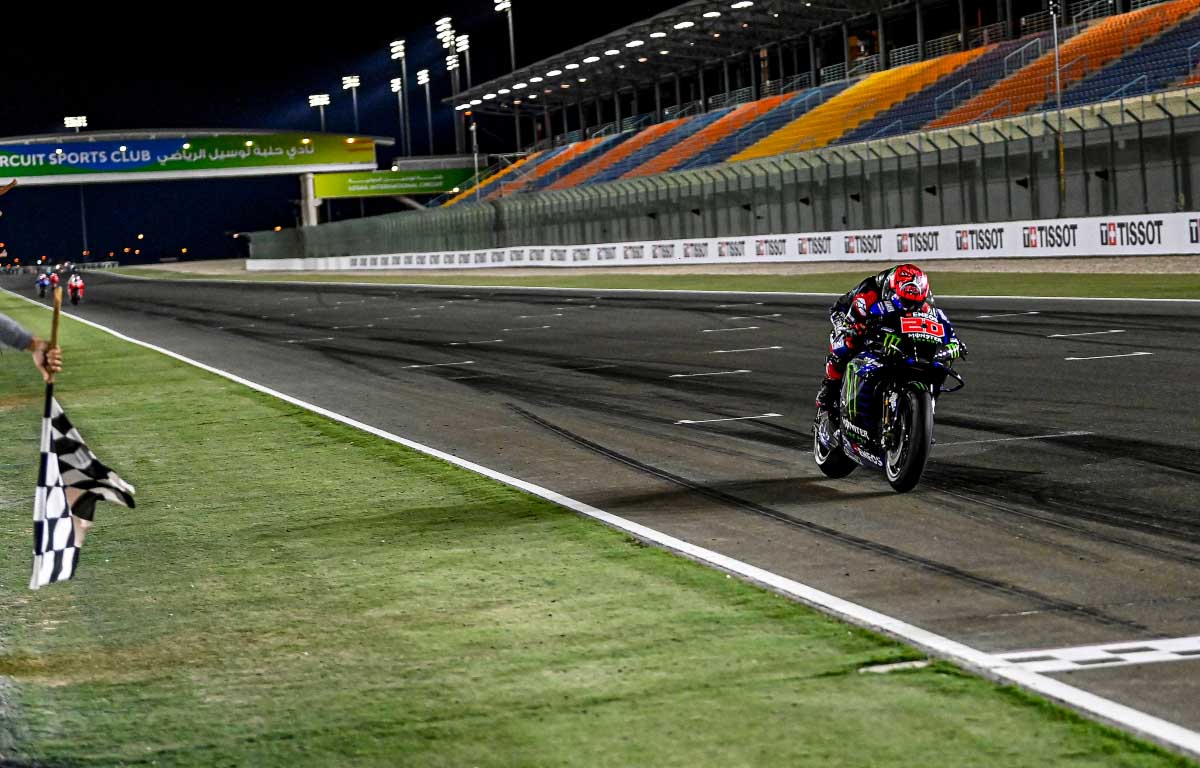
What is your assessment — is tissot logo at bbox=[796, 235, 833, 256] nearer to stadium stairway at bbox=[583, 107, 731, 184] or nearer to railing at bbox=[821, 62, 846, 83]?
railing at bbox=[821, 62, 846, 83]

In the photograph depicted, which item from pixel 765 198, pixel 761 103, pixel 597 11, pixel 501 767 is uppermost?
pixel 597 11

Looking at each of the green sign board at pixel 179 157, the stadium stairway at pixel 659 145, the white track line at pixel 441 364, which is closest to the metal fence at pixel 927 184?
the stadium stairway at pixel 659 145

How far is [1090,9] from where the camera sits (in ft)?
175

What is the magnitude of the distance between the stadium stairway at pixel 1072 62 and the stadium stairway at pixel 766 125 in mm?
14335

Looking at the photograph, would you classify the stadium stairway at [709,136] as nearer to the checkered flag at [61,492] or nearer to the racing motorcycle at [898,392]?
the racing motorcycle at [898,392]

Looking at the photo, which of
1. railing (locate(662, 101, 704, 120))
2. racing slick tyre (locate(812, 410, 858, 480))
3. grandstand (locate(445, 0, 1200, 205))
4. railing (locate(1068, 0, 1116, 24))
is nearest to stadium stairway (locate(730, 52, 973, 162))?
grandstand (locate(445, 0, 1200, 205))

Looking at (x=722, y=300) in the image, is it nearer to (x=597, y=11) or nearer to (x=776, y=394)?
(x=776, y=394)

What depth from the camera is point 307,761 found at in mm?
4879

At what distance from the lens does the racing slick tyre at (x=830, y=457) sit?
408 inches

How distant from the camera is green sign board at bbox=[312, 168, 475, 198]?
118312 millimetres

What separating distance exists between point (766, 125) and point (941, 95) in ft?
46.5

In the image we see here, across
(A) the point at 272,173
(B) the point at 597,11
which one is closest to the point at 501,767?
(B) the point at 597,11

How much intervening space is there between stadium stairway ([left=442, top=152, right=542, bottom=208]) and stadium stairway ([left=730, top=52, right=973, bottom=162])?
35.7 m

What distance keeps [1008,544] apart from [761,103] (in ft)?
210
